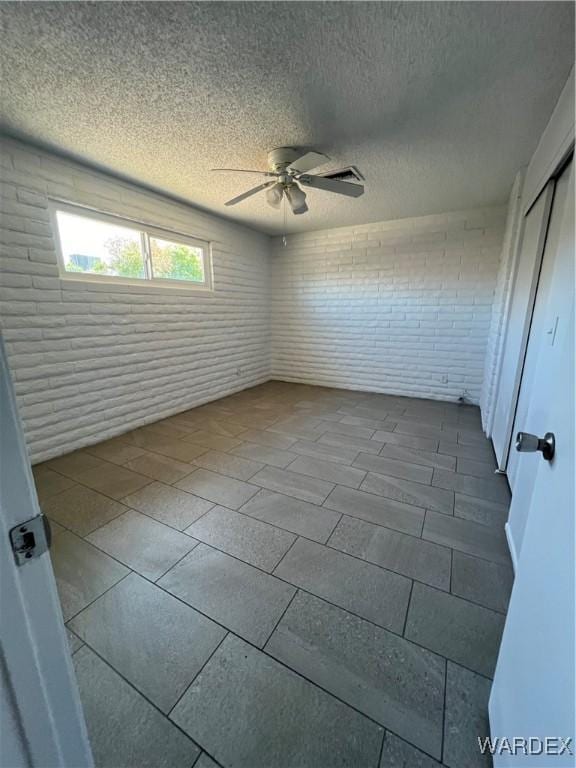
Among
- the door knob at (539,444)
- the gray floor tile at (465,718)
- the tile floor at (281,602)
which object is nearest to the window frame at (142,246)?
the tile floor at (281,602)

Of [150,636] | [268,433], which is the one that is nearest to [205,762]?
[150,636]

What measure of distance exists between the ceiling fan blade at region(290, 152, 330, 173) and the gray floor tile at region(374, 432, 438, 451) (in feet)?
7.56

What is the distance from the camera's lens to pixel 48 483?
218 cm

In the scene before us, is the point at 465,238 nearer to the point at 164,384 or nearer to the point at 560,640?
the point at 164,384

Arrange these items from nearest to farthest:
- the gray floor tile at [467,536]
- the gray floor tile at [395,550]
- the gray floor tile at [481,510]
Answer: the gray floor tile at [395,550], the gray floor tile at [467,536], the gray floor tile at [481,510]

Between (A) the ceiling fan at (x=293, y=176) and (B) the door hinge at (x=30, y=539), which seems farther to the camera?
(A) the ceiling fan at (x=293, y=176)

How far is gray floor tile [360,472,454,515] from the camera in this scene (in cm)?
198

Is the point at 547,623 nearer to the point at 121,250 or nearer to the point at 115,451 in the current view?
the point at 115,451

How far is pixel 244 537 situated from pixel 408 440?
189cm

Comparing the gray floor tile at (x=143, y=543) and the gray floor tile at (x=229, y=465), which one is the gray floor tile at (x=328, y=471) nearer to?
the gray floor tile at (x=229, y=465)

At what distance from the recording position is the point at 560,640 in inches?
22.5

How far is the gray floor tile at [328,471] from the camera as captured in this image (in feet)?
7.38

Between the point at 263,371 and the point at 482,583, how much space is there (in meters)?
4.18

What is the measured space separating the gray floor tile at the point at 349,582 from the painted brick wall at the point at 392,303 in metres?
3.28
